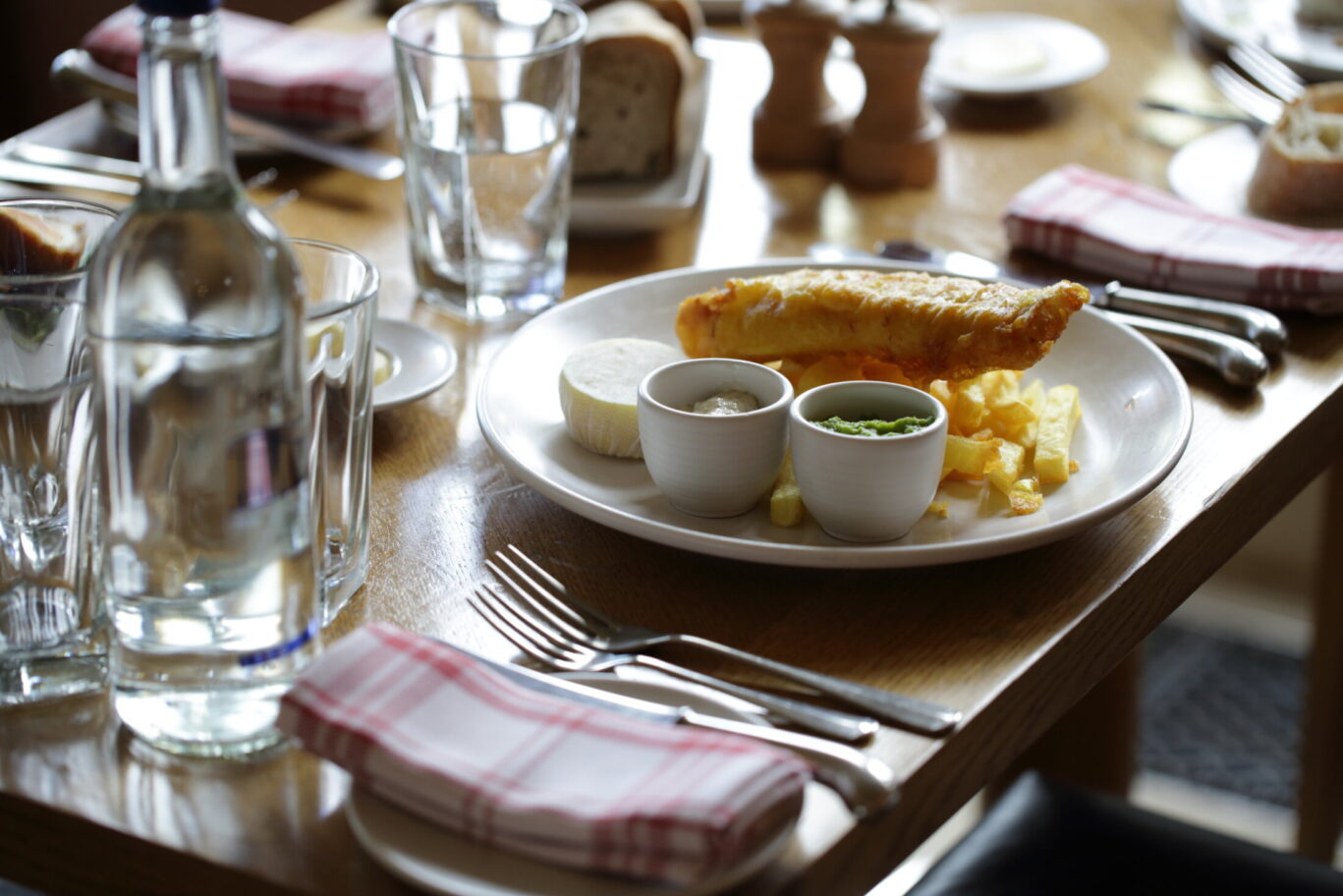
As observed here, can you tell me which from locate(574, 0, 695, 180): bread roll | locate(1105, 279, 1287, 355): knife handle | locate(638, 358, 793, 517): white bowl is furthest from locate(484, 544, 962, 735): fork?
locate(574, 0, 695, 180): bread roll

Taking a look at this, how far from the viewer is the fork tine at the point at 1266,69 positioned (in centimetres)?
181

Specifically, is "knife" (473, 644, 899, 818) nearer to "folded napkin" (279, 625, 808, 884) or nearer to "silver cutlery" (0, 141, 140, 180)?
"folded napkin" (279, 625, 808, 884)

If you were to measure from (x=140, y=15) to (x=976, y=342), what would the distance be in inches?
22.2

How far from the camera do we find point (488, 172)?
51.0 inches

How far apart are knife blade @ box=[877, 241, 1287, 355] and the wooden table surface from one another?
38 mm

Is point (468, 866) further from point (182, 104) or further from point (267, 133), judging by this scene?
point (267, 133)

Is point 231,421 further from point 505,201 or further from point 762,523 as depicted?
point 505,201

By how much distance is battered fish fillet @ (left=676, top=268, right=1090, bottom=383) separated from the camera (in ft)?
3.15

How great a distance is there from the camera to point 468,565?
36.2 inches

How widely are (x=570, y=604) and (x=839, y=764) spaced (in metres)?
0.23

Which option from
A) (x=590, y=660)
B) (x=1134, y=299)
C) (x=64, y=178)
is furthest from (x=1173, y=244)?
(x=64, y=178)

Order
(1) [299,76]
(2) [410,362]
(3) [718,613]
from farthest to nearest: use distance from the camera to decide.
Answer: (1) [299,76] → (2) [410,362] → (3) [718,613]

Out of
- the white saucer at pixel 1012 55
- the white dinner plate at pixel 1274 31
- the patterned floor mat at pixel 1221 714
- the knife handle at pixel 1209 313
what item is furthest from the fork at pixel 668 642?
Result: the patterned floor mat at pixel 1221 714

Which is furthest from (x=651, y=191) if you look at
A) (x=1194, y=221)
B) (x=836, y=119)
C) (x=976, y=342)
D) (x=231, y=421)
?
(x=231, y=421)
